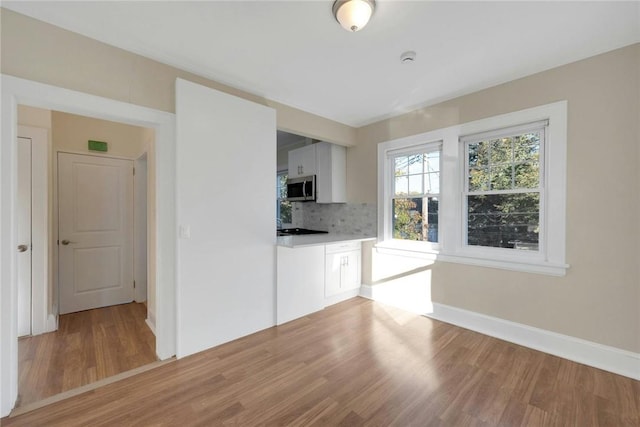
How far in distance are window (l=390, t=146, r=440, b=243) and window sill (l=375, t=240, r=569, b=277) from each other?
13 centimetres

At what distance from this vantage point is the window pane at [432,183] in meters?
3.21

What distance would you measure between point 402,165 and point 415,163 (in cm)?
19

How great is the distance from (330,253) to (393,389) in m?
1.79

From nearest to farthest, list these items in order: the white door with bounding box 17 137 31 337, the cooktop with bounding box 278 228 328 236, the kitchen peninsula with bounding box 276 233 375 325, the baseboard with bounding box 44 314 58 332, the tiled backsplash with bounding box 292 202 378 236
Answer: the white door with bounding box 17 137 31 337 < the baseboard with bounding box 44 314 58 332 < the kitchen peninsula with bounding box 276 233 375 325 < the tiled backsplash with bounding box 292 202 378 236 < the cooktop with bounding box 278 228 328 236

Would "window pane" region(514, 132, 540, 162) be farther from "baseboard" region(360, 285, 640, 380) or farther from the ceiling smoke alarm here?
"baseboard" region(360, 285, 640, 380)

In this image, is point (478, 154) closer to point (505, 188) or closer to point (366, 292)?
point (505, 188)

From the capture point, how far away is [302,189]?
4.34m

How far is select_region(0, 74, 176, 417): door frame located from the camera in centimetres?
165

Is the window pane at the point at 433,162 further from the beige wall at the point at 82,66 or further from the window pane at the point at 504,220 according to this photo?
the beige wall at the point at 82,66

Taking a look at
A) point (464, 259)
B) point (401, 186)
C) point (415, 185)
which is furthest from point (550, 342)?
point (401, 186)

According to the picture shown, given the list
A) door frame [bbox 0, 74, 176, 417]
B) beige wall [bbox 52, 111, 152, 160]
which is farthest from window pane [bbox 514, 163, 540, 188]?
beige wall [bbox 52, 111, 152, 160]

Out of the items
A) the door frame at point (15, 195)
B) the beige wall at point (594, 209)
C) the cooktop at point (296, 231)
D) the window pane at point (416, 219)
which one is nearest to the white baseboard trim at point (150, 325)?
the door frame at point (15, 195)

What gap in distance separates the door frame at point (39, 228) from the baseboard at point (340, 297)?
303cm

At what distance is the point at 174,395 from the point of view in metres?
1.86
